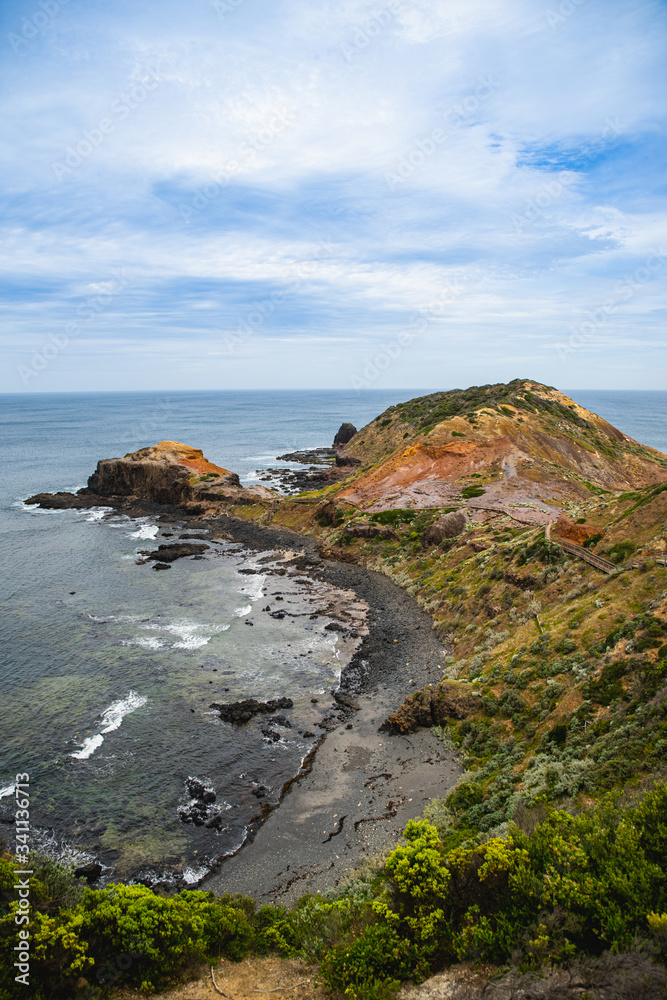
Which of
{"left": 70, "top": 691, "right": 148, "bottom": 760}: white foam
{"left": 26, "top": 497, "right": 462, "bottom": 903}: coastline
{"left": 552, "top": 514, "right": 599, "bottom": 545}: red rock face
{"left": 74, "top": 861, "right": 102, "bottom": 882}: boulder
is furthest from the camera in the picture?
{"left": 552, "top": 514, "right": 599, "bottom": 545}: red rock face

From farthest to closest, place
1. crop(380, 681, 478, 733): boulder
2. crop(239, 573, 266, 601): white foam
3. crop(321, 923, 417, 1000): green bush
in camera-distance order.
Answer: crop(239, 573, 266, 601): white foam
crop(380, 681, 478, 733): boulder
crop(321, 923, 417, 1000): green bush

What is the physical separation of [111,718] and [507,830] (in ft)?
71.1

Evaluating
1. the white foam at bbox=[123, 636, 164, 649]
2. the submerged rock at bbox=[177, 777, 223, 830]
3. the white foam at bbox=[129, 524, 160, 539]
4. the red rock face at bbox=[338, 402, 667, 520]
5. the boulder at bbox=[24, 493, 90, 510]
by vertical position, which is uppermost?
the red rock face at bbox=[338, 402, 667, 520]

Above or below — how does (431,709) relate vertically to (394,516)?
below

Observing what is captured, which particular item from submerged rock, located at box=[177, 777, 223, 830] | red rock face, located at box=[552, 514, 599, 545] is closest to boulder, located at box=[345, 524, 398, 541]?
red rock face, located at box=[552, 514, 599, 545]

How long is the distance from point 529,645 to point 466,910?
1661 cm

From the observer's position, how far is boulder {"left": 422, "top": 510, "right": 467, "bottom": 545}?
2023 inches

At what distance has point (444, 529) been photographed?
51406 millimetres

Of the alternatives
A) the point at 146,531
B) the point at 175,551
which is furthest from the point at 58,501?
the point at 175,551

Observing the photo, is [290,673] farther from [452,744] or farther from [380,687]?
[452,744]

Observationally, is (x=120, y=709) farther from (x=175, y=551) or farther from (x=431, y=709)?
(x=175, y=551)

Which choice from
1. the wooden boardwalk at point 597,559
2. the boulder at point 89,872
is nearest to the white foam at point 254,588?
the wooden boardwalk at point 597,559

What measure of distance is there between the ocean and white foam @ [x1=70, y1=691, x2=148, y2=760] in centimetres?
9

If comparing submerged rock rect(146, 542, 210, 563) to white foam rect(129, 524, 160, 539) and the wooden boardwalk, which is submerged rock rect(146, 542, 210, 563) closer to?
white foam rect(129, 524, 160, 539)
